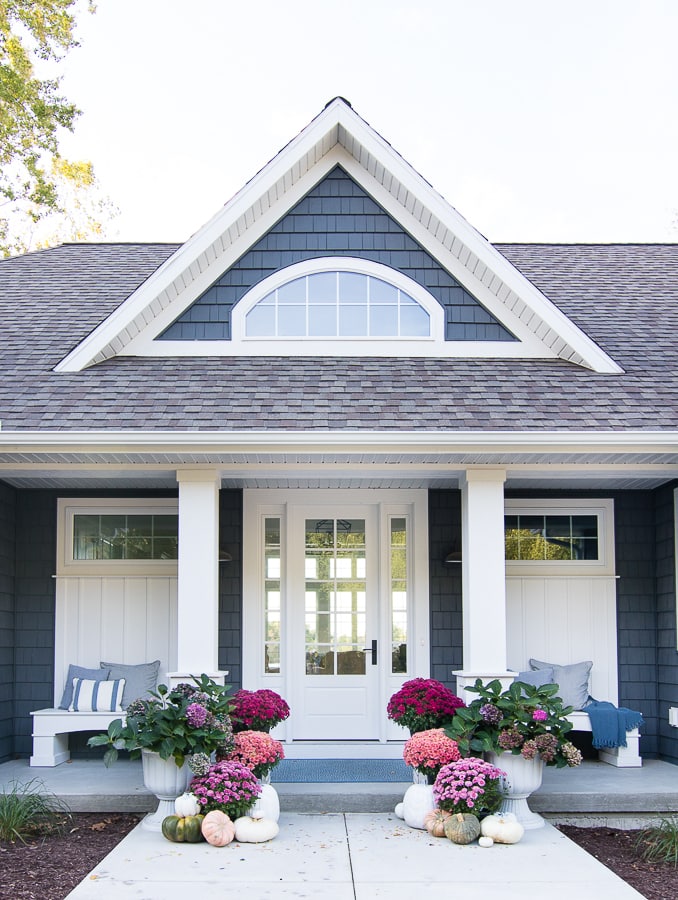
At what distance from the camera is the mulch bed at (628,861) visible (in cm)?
555

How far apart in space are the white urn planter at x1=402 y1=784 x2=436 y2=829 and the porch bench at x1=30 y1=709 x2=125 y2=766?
2.59 metres

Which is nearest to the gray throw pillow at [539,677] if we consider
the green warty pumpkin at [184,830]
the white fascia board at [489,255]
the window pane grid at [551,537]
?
the window pane grid at [551,537]

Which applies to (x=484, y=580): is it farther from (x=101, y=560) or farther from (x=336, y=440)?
(x=101, y=560)

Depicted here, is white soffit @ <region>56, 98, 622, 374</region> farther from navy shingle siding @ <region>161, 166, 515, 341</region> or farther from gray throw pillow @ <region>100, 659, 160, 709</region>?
gray throw pillow @ <region>100, 659, 160, 709</region>

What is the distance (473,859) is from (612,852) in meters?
1.02

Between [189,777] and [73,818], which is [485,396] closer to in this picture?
[189,777]

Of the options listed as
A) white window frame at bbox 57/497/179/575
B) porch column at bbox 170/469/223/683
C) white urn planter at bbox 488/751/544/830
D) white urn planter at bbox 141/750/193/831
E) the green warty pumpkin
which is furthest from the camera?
white window frame at bbox 57/497/179/575

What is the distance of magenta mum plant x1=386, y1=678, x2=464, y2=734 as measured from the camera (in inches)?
277

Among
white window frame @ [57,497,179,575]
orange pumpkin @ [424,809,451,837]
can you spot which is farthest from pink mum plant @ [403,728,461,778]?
white window frame @ [57,497,179,575]

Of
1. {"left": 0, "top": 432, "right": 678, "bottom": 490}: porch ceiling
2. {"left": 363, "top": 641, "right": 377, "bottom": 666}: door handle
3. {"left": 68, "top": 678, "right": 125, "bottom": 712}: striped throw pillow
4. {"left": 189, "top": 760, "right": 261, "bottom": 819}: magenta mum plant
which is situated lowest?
{"left": 189, "top": 760, "right": 261, "bottom": 819}: magenta mum plant

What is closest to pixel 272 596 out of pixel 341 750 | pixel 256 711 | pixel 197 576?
pixel 341 750

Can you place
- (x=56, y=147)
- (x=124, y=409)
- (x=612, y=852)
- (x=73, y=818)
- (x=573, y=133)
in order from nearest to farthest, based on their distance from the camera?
(x=612, y=852)
(x=73, y=818)
(x=124, y=409)
(x=56, y=147)
(x=573, y=133)

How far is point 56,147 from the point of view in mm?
18219

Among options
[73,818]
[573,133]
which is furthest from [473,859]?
[573,133]
